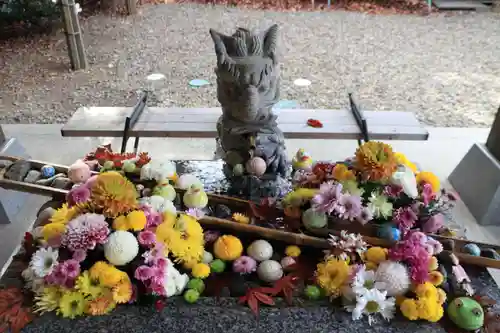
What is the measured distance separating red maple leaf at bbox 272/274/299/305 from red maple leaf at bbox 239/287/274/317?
0.02 metres

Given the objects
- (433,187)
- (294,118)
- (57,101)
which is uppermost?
(433,187)

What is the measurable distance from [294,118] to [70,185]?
4.09 ft

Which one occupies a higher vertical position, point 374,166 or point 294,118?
point 374,166

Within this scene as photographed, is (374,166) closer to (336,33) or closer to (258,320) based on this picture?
(258,320)

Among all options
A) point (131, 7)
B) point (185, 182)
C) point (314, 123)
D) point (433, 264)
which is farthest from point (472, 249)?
point (131, 7)

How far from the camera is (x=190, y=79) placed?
3.95 meters

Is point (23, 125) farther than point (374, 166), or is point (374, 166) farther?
point (23, 125)

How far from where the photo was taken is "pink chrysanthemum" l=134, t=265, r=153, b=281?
1.26m

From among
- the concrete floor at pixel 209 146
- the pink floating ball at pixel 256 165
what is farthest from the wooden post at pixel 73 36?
the pink floating ball at pixel 256 165

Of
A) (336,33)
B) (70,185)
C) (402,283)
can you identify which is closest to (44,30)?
(336,33)

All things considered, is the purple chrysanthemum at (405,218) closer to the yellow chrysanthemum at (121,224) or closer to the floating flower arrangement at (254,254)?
the floating flower arrangement at (254,254)

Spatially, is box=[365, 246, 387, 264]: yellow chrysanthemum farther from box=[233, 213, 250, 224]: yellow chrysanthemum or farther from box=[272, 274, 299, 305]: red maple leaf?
box=[233, 213, 250, 224]: yellow chrysanthemum

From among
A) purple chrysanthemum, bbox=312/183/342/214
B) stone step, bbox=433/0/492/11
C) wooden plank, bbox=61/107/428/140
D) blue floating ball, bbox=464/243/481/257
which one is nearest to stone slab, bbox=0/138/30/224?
wooden plank, bbox=61/107/428/140

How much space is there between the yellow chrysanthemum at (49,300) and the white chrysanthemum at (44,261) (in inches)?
1.8
